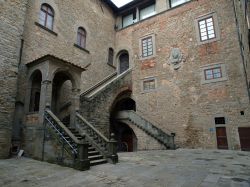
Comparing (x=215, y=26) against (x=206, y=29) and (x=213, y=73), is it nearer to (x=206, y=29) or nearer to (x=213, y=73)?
(x=206, y=29)

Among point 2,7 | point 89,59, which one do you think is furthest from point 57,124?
point 89,59

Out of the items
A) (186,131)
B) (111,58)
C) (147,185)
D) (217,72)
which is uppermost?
(111,58)

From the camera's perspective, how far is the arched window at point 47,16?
37.5ft

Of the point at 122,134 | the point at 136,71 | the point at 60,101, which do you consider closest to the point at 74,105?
the point at 60,101

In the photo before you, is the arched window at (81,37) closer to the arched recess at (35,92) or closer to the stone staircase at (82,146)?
the arched recess at (35,92)

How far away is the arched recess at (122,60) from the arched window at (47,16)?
768 centimetres

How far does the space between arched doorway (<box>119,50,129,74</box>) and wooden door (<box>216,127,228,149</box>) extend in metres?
10.1

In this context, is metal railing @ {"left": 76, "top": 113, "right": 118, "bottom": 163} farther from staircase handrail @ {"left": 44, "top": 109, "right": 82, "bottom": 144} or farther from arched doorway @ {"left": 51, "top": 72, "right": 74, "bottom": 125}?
arched doorway @ {"left": 51, "top": 72, "right": 74, "bottom": 125}

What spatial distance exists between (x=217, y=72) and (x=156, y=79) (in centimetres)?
443

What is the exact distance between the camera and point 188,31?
13.8 meters

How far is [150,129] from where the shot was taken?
12211mm

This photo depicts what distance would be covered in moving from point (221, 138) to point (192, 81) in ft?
13.8

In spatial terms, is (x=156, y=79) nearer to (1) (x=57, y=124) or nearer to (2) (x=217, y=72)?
(2) (x=217, y=72)

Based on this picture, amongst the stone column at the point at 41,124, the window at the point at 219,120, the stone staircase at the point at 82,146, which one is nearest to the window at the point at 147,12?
the window at the point at 219,120
